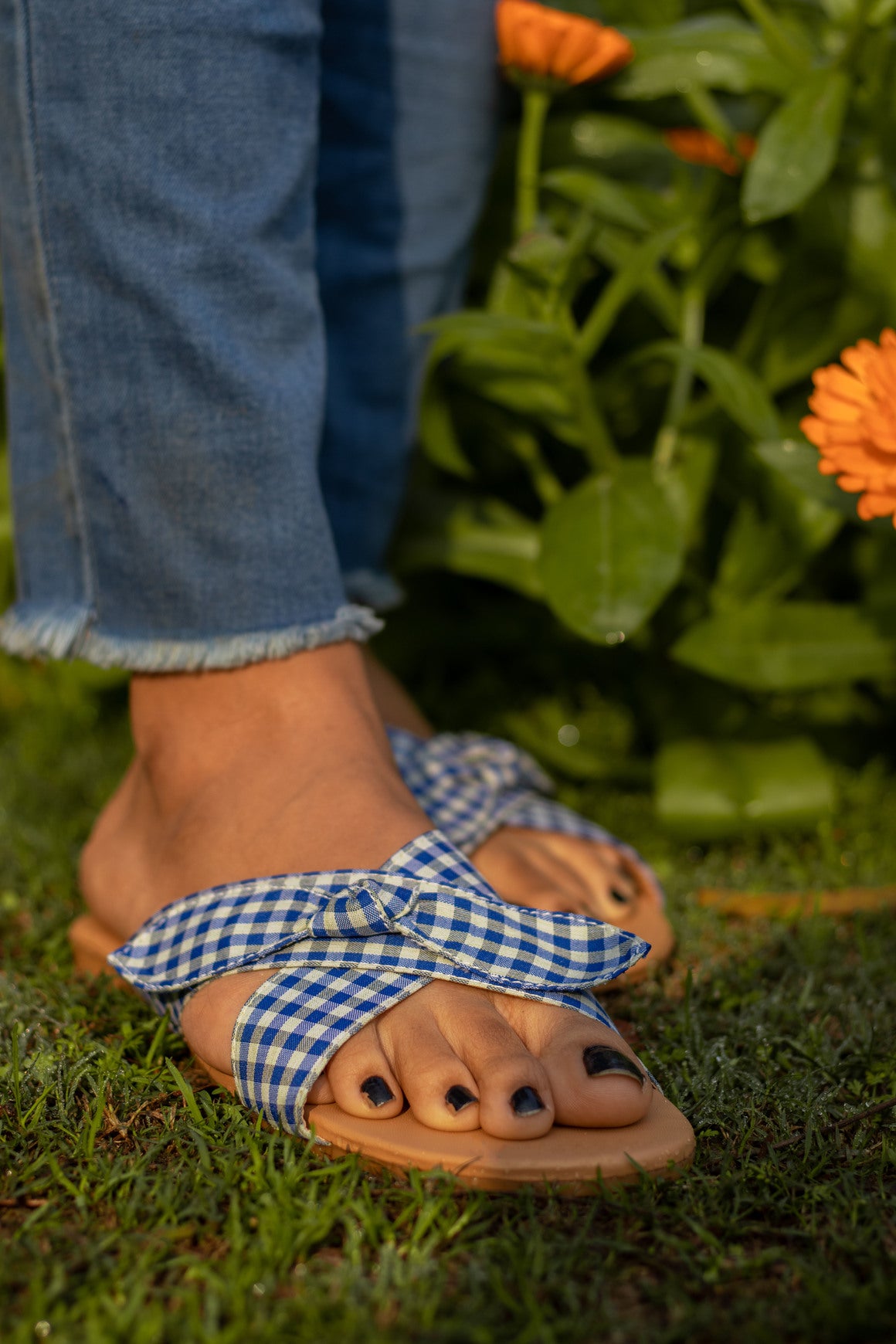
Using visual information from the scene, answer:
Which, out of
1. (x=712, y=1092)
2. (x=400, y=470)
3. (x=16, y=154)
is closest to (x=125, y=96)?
(x=16, y=154)

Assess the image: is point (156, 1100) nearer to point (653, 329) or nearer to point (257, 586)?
point (257, 586)

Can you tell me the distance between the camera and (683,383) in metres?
1.48

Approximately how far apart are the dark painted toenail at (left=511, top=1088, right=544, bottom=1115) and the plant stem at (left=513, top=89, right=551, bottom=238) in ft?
3.29

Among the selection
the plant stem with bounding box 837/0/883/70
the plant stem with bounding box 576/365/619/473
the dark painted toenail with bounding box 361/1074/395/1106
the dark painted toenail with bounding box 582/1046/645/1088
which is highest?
the plant stem with bounding box 837/0/883/70

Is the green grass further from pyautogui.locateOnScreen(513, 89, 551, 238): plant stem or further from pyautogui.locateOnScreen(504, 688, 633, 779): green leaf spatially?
pyautogui.locateOnScreen(513, 89, 551, 238): plant stem

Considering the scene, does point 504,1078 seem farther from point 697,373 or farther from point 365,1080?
point 697,373

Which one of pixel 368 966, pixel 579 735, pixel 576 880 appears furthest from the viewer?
pixel 579 735

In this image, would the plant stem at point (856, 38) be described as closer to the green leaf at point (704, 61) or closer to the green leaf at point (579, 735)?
the green leaf at point (704, 61)

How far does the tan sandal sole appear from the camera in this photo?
76 cm

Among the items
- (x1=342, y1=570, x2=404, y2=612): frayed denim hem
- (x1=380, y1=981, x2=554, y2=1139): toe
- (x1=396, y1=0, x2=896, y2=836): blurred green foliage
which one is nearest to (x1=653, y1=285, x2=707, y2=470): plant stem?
(x1=396, y1=0, x2=896, y2=836): blurred green foliage

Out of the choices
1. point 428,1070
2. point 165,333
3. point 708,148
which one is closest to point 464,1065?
point 428,1070

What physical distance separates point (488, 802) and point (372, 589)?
0.37 metres

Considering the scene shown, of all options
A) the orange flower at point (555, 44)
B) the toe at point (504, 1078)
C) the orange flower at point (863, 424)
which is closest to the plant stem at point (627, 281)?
the orange flower at point (555, 44)

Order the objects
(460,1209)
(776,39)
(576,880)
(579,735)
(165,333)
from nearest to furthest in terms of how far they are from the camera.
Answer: (460,1209) < (165,333) < (576,880) < (776,39) < (579,735)
